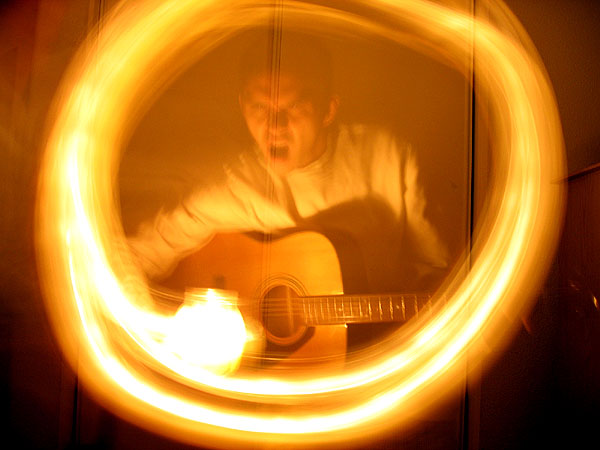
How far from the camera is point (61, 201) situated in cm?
174

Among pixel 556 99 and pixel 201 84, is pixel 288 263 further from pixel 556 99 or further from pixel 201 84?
pixel 556 99

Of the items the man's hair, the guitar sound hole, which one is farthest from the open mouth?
the guitar sound hole

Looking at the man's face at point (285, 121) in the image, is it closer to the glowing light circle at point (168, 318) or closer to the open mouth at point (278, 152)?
the open mouth at point (278, 152)

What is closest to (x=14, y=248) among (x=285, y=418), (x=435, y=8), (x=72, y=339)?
(x=72, y=339)

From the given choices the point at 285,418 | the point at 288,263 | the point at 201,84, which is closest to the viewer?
the point at 285,418

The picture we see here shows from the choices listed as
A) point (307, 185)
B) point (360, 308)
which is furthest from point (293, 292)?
point (307, 185)

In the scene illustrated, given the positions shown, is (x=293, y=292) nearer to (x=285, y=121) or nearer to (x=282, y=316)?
(x=282, y=316)

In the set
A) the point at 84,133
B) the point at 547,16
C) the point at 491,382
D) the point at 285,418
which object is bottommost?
the point at 285,418

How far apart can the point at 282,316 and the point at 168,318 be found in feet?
1.37

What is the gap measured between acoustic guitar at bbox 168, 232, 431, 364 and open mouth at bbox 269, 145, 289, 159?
1.08 ft

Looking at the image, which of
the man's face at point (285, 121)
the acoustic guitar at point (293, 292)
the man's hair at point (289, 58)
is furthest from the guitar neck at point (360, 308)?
the man's hair at point (289, 58)

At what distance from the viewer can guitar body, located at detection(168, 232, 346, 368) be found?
66.5 inches

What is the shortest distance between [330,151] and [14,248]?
4.32 feet

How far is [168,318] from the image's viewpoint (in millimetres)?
1683
